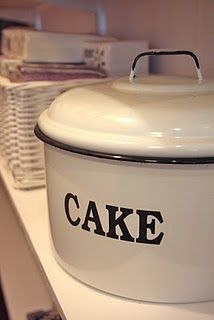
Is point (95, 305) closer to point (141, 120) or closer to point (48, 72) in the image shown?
point (141, 120)

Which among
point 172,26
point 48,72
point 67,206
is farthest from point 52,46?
point 67,206

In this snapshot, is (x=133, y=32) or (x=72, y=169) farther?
(x=133, y=32)

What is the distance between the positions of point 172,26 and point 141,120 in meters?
0.43

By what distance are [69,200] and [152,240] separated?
92 millimetres

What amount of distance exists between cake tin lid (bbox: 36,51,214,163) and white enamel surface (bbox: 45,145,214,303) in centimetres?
1

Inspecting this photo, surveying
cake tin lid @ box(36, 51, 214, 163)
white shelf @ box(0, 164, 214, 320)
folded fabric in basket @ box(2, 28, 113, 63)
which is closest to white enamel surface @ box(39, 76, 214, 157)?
cake tin lid @ box(36, 51, 214, 163)

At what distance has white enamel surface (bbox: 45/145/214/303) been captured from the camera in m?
0.36

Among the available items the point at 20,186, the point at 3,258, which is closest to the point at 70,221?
the point at 20,186

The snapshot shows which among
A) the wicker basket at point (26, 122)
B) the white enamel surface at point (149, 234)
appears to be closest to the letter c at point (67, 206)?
the white enamel surface at point (149, 234)

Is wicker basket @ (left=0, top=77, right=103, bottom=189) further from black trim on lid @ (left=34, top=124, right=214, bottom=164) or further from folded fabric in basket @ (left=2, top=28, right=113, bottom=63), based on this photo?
black trim on lid @ (left=34, top=124, right=214, bottom=164)

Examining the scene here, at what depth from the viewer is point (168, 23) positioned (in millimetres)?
764

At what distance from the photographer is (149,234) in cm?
38

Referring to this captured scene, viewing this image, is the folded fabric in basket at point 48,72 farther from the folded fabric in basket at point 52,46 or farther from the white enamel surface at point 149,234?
the white enamel surface at point 149,234

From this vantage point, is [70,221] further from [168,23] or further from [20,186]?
[168,23]
